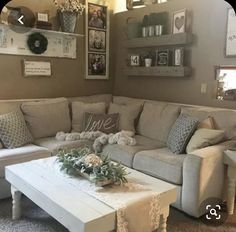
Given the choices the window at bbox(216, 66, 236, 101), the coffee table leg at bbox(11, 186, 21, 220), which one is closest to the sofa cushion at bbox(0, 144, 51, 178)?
the coffee table leg at bbox(11, 186, 21, 220)

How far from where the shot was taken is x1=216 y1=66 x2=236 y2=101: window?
119 inches

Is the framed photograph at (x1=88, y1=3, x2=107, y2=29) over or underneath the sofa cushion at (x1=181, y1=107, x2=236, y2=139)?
over

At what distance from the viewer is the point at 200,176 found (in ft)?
7.32

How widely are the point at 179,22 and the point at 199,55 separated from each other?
486mm

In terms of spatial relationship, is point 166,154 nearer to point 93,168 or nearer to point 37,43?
point 93,168

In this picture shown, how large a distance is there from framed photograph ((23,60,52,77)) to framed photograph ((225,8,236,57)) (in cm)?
221

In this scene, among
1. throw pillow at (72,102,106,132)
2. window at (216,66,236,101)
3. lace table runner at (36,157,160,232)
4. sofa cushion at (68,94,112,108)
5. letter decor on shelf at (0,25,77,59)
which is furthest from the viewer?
sofa cushion at (68,94,112,108)

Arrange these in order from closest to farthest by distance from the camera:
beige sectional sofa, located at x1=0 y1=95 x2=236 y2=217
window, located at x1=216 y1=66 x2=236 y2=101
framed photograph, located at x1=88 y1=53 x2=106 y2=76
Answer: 1. beige sectional sofa, located at x1=0 y1=95 x2=236 y2=217
2. window, located at x1=216 y1=66 x2=236 y2=101
3. framed photograph, located at x1=88 y1=53 x2=106 y2=76

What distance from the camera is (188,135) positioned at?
2.66 m

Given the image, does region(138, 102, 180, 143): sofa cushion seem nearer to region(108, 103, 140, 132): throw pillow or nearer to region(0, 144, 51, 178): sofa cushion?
region(108, 103, 140, 132): throw pillow

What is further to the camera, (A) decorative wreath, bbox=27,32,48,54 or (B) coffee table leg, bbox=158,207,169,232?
(A) decorative wreath, bbox=27,32,48,54

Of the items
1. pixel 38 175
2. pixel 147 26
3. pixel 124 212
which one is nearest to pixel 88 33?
pixel 147 26

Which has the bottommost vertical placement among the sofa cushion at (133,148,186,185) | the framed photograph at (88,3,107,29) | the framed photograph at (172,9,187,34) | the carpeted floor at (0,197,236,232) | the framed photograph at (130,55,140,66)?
the carpeted floor at (0,197,236,232)

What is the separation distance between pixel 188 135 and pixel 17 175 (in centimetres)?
156
